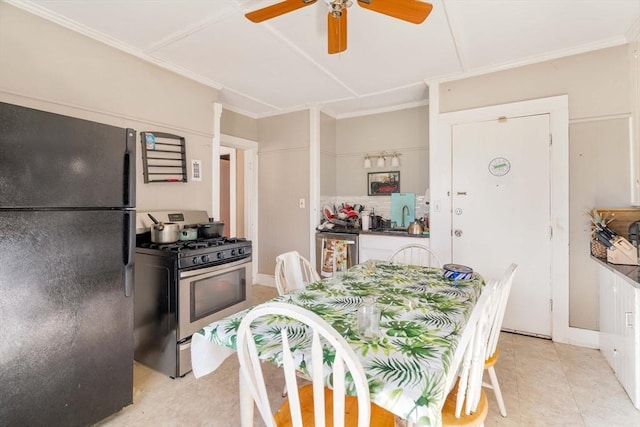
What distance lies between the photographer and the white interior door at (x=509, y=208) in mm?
2752

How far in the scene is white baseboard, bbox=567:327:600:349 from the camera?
8.49 ft

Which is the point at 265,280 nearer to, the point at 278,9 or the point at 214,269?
the point at 214,269

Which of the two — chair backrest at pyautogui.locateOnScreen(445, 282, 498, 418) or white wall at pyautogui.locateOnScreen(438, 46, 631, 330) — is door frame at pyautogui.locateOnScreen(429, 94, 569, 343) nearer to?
white wall at pyautogui.locateOnScreen(438, 46, 631, 330)

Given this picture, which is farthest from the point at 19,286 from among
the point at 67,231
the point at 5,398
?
the point at 5,398

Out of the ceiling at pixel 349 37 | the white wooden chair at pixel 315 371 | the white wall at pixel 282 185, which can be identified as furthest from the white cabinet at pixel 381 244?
the white wooden chair at pixel 315 371

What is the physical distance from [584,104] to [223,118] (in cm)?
376

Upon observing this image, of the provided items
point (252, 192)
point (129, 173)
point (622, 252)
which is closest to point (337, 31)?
point (129, 173)

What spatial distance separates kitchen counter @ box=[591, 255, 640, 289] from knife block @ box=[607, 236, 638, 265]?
54mm

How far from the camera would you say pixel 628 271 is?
1999mm

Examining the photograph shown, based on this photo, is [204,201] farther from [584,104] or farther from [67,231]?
[584,104]

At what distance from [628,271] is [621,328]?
39cm

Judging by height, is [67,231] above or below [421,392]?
above

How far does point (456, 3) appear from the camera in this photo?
1.99 meters

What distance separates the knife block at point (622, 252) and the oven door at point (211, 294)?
2.80 m
